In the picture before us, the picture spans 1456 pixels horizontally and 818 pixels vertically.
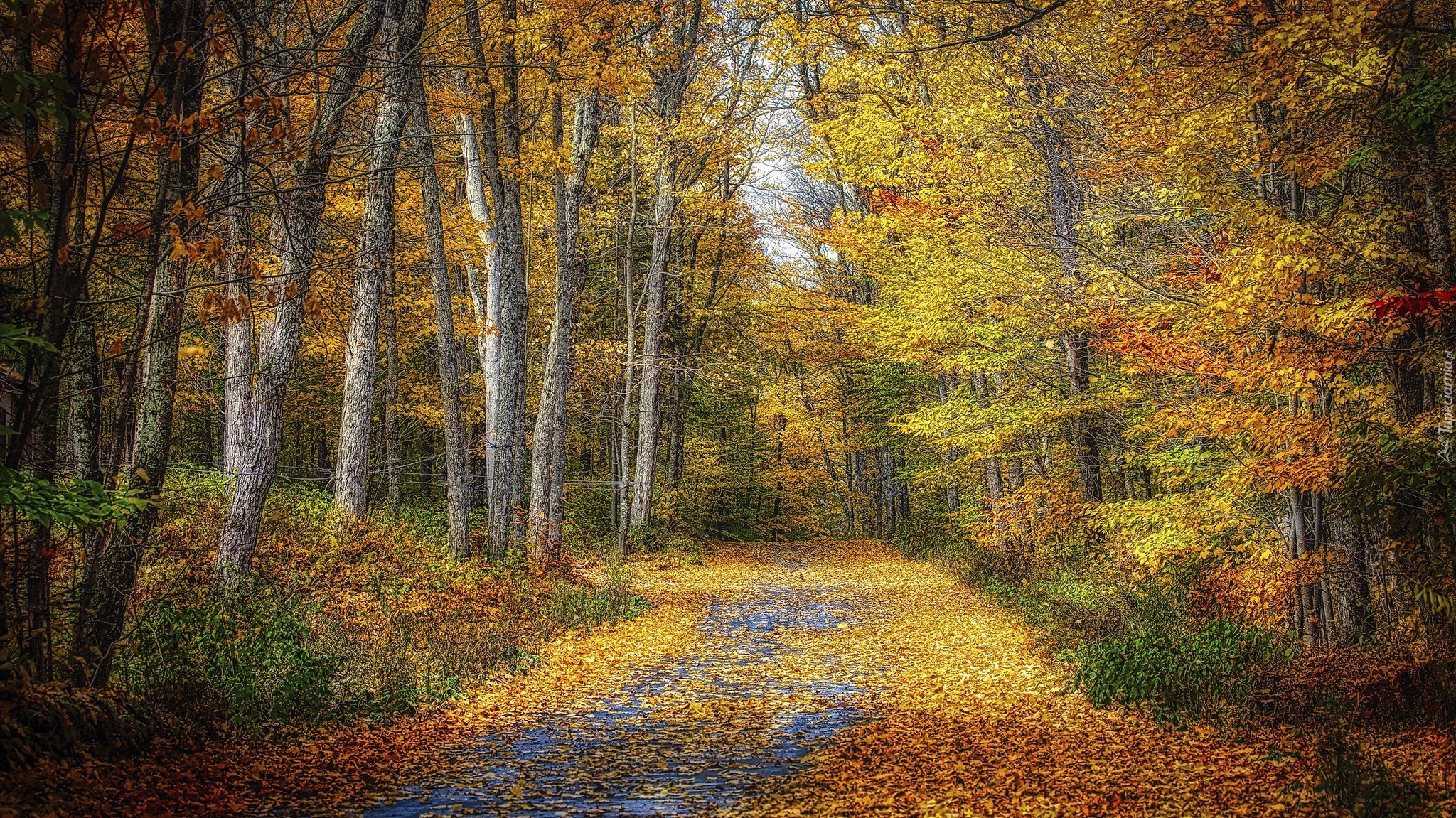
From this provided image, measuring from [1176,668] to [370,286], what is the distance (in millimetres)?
11361

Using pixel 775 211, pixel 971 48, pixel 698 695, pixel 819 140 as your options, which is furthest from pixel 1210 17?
pixel 775 211

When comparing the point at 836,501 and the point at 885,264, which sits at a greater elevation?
the point at 885,264

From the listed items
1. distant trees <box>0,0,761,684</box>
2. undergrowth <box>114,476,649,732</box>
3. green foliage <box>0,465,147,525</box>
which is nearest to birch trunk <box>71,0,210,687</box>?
distant trees <box>0,0,761,684</box>

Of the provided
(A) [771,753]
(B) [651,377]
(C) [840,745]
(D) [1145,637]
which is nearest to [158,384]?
(A) [771,753]

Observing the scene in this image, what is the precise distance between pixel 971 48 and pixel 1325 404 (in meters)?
8.34

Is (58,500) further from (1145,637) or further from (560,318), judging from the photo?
(560,318)

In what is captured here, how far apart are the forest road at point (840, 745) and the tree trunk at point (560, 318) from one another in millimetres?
5186

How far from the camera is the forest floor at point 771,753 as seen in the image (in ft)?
18.4

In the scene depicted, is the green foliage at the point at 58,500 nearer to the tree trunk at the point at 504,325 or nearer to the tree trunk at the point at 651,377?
the tree trunk at the point at 504,325

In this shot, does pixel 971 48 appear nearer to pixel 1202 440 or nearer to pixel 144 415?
pixel 1202 440

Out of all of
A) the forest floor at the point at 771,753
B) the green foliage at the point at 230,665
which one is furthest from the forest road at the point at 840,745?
the green foliage at the point at 230,665

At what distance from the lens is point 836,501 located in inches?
1748

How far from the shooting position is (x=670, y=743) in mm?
7160

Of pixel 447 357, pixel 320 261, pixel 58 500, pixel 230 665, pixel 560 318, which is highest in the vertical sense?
pixel 560 318
